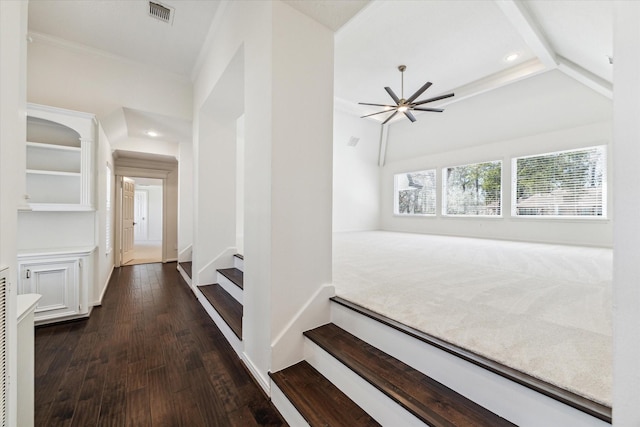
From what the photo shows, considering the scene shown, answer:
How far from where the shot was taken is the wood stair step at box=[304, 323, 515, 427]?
0.98 m

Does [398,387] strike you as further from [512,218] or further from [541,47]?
[512,218]

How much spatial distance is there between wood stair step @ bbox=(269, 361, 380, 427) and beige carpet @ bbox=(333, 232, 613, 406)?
0.52 m

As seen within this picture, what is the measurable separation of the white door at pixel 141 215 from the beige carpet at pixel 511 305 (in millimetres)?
10557

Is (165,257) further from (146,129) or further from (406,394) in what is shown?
(406,394)

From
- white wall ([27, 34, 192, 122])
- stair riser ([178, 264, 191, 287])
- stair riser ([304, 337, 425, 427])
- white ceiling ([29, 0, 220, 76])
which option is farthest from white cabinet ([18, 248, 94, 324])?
stair riser ([304, 337, 425, 427])

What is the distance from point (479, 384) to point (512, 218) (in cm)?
→ 582

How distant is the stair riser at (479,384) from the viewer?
892 mm

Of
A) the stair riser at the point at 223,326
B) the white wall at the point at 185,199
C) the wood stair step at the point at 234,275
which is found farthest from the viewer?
the white wall at the point at 185,199

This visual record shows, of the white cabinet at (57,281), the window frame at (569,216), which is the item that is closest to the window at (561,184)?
the window frame at (569,216)

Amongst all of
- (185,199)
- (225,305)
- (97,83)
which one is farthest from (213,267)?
(97,83)

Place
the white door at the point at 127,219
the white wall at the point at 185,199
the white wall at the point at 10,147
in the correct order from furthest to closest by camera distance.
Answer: the white door at the point at 127,219 < the white wall at the point at 185,199 < the white wall at the point at 10,147

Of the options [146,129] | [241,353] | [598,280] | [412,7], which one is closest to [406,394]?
[241,353]

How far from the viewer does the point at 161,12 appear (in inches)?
102

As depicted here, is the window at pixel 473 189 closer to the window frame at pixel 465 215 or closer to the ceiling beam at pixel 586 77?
the window frame at pixel 465 215
